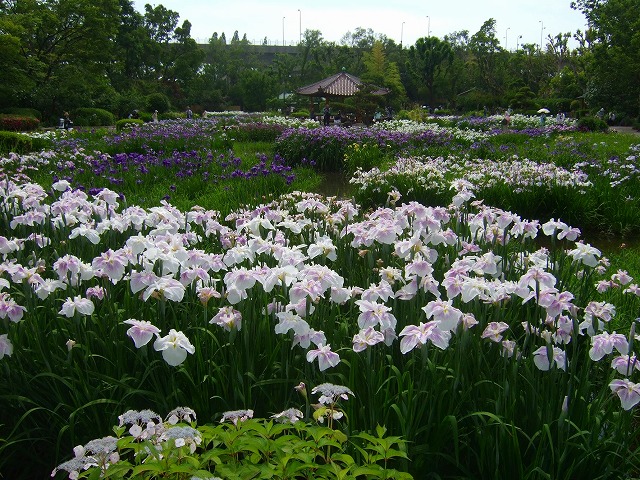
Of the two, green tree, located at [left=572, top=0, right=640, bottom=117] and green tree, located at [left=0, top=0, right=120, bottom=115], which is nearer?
green tree, located at [left=572, top=0, right=640, bottom=117]

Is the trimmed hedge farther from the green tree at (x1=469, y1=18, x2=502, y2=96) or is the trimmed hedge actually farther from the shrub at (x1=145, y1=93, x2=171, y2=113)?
the green tree at (x1=469, y1=18, x2=502, y2=96)

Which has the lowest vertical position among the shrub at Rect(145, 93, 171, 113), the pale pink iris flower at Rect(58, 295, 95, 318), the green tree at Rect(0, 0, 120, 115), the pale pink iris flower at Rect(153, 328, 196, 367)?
the pale pink iris flower at Rect(153, 328, 196, 367)

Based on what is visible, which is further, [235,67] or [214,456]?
[235,67]

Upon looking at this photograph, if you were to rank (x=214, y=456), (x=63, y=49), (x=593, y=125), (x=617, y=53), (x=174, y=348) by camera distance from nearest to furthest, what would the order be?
(x=214, y=456) < (x=174, y=348) < (x=593, y=125) < (x=617, y=53) < (x=63, y=49)

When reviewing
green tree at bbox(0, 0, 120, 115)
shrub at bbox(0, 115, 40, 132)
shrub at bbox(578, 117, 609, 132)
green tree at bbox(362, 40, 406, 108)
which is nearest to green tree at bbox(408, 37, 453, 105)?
green tree at bbox(362, 40, 406, 108)

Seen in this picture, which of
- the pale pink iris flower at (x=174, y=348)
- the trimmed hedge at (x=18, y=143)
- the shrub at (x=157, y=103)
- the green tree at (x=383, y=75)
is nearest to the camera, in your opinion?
the pale pink iris flower at (x=174, y=348)

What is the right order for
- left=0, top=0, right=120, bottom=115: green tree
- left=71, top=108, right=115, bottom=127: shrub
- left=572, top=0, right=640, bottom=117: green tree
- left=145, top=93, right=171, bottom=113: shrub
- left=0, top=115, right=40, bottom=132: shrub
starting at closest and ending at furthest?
left=0, top=115, right=40, bottom=132: shrub < left=572, top=0, right=640, bottom=117: green tree < left=71, top=108, right=115, bottom=127: shrub < left=0, top=0, right=120, bottom=115: green tree < left=145, top=93, right=171, bottom=113: shrub

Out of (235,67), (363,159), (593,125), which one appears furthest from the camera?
(235,67)

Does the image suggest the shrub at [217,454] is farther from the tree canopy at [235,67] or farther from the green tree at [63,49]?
the green tree at [63,49]

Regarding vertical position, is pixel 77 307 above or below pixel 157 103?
below

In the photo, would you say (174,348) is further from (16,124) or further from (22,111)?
(22,111)

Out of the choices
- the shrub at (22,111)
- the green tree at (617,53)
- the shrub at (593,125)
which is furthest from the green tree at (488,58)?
the shrub at (22,111)

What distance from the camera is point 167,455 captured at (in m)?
1.18

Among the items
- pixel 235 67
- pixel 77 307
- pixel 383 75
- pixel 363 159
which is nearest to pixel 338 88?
pixel 383 75
